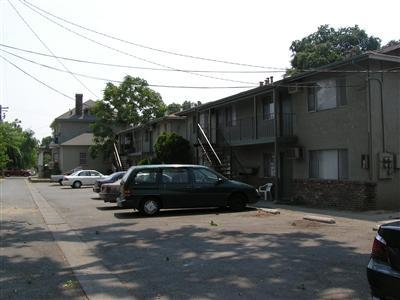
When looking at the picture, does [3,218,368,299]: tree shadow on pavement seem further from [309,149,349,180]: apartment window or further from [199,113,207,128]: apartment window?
[199,113,207,128]: apartment window

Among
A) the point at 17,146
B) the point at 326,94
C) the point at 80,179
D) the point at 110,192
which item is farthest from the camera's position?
the point at 17,146

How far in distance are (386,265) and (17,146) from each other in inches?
3801

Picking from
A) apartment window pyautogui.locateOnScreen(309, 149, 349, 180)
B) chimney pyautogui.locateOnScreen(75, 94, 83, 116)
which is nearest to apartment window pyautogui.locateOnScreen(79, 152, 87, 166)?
chimney pyautogui.locateOnScreen(75, 94, 83, 116)

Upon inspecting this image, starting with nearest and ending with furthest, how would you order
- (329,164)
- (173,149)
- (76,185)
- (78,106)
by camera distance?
(329,164) < (173,149) < (76,185) < (78,106)

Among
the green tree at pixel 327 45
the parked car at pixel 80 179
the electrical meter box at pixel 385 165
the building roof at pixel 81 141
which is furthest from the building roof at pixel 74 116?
the electrical meter box at pixel 385 165

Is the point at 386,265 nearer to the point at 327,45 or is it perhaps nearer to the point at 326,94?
the point at 326,94

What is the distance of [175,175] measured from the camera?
703 inches

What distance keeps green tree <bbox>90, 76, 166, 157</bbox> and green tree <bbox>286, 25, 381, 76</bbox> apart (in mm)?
15079

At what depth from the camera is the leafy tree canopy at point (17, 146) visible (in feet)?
265

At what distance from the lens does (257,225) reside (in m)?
14.2

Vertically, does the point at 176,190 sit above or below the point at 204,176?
below

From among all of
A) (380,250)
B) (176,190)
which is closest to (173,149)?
(176,190)

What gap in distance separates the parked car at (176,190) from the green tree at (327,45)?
3131 centimetres

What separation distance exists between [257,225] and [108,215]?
19.7ft
